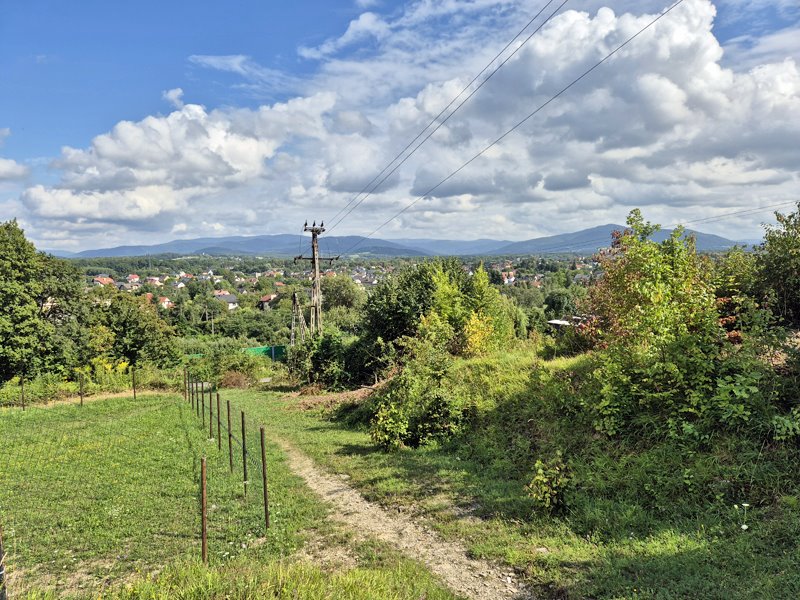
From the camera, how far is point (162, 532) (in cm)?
700

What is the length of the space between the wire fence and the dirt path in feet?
4.41

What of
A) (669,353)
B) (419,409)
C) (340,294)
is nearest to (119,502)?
(419,409)

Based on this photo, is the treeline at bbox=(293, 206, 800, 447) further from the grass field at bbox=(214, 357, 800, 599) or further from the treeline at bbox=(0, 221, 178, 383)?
the treeline at bbox=(0, 221, 178, 383)

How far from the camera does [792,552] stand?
4871 millimetres

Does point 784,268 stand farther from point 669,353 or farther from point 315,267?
point 315,267

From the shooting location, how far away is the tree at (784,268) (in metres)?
8.68

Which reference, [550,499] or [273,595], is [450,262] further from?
[273,595]

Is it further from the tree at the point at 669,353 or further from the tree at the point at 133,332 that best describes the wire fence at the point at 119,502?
the tree at the point at 133,332

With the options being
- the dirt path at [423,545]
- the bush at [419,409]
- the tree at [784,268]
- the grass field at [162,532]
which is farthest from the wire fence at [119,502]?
the tree at [784,268]

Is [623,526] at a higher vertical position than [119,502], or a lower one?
higher

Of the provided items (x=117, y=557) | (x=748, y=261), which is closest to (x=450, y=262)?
(x=748, y=261)

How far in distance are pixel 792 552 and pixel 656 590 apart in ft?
5.10

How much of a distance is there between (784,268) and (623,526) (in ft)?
20.5

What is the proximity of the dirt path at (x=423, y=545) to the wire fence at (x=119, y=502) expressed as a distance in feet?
4.41
